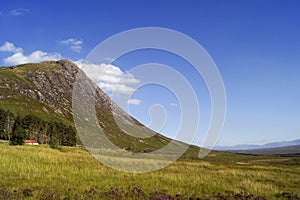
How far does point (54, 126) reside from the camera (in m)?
147

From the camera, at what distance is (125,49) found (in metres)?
27.3

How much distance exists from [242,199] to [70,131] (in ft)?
466

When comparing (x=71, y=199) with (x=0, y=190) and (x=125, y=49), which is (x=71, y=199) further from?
(x=125, y=49)

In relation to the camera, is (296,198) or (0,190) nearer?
(0,190)

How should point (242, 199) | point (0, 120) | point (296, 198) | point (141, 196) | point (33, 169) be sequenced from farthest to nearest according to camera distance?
point (0, 120)
point (33, 169)
point (296, 198)
point (242, 199)
point (141, 196)

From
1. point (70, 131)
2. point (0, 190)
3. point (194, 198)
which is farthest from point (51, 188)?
point (70, 131)

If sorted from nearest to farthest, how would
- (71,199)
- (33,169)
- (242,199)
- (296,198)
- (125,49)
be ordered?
(71,199), (242,199), (296,198), (33,169), (125,49)

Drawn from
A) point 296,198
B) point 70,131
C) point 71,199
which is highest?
point 70,131

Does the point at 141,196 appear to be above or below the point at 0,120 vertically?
below

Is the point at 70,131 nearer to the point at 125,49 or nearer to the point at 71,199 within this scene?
the point at 125,49

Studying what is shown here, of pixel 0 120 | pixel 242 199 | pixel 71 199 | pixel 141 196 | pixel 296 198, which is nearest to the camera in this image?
pixel 71 199

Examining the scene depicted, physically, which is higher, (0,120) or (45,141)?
(0,120)

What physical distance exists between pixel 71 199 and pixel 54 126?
14411 cm

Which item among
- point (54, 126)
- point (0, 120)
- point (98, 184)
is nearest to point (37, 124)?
point (54, 126)
